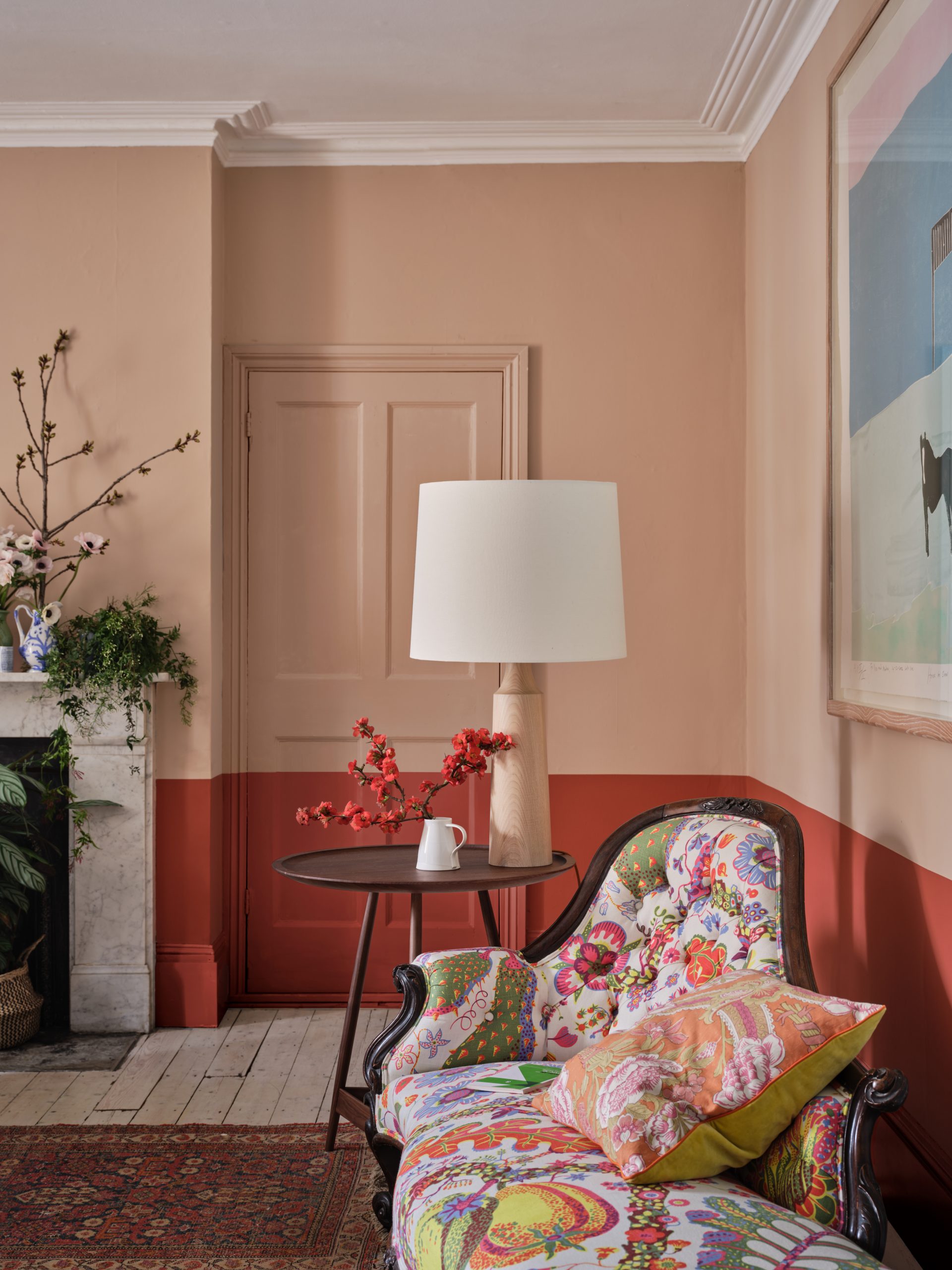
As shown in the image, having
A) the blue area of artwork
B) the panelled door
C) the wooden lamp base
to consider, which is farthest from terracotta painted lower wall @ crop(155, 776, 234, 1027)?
the blue area of artwork

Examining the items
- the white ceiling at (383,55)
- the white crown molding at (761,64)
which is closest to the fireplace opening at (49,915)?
the white ceiling at (383,55)

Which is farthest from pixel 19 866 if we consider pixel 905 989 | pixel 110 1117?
pixel 905 989

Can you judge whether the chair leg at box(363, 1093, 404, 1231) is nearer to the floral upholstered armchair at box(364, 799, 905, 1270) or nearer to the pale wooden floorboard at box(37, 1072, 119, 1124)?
the floral upholstered armchair at box(364, 799, 905, 1270)

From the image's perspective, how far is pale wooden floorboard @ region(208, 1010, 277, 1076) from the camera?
122 inches

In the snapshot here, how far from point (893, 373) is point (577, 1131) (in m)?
1.57

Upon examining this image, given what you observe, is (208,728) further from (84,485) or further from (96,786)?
(84,485)

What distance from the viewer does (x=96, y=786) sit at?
3.37m

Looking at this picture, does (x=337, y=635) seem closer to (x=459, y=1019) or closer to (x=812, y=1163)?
(x=459, y=1019)

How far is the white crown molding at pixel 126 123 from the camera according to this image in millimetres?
3352

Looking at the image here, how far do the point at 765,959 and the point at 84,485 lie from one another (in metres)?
2.63

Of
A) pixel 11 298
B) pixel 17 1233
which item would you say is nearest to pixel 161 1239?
pixel 17 1233

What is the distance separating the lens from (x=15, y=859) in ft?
10.5

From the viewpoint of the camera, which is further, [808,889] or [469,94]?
[469,94]

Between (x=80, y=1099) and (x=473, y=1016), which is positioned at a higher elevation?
(x=473, y=1016)
